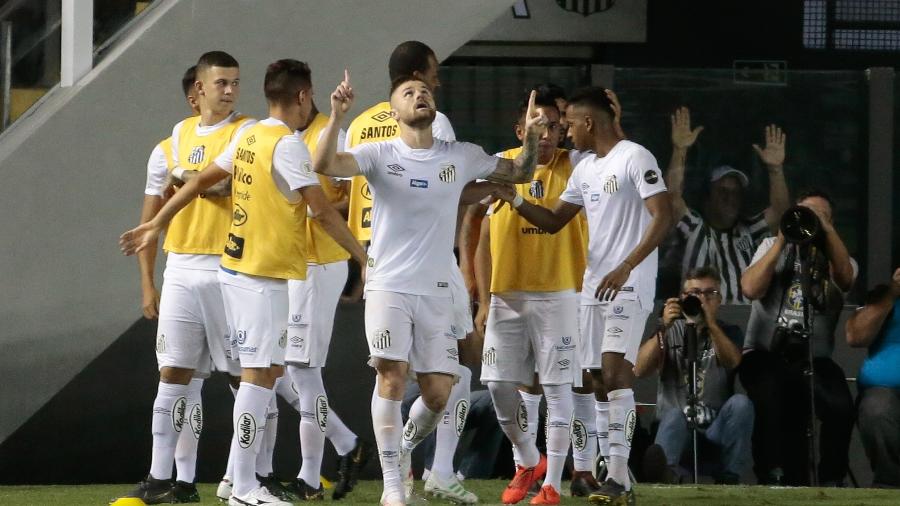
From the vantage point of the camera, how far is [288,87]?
788 cm

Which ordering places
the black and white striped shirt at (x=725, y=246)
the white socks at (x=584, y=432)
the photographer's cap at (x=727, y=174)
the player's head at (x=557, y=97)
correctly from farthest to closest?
the photographer's cap at (x=727, y=174), the black and white striped shirt at (x=725, y=246), the white socks at (x=584, y=432), the player's head at (x=557, y=97)

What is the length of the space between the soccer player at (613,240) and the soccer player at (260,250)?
1037mm

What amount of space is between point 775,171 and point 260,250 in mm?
5125

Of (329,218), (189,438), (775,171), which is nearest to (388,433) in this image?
(329,218)

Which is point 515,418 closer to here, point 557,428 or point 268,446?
point 557,428

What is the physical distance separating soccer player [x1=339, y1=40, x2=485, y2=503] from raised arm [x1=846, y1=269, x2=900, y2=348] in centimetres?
280

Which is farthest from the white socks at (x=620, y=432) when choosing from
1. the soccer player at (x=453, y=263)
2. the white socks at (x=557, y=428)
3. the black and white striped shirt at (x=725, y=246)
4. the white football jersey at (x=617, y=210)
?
the black and white striped shirt at (x=725, y=246)

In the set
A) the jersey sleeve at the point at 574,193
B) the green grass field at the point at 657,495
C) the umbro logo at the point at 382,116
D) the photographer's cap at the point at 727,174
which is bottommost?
the green grass field at the point at 657,495

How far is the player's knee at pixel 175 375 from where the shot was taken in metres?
8.18

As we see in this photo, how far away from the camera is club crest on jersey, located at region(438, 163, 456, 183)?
7387 mm

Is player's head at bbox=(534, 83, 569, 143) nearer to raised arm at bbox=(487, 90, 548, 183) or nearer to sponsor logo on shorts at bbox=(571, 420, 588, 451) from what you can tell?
raised arm at bbox=(487, 90, 548, 183)

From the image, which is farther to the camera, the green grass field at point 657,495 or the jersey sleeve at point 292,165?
the green grass field at point 657,495

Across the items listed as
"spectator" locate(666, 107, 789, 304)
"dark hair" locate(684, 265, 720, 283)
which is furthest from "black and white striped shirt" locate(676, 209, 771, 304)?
"dark hair" locate(684, 265, 720, 283)

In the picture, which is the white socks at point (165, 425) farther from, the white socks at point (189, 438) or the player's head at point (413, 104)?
the player's head at point (413, 104)
